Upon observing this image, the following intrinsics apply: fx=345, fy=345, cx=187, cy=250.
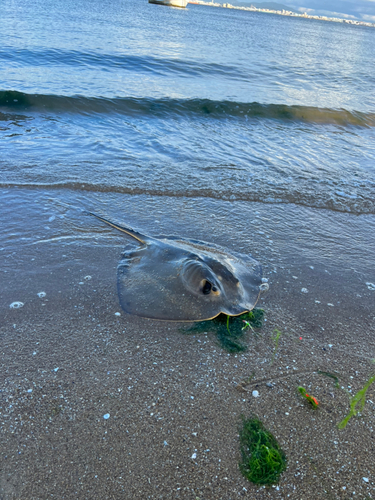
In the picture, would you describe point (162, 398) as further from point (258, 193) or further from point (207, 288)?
point (258, 193)

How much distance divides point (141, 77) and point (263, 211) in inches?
463

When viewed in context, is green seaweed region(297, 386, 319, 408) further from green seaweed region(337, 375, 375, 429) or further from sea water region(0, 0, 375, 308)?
sea water region(0, 0, 375, 308)

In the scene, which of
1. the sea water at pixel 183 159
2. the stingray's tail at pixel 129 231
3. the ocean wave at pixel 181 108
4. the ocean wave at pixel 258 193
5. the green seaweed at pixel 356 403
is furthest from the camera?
the ocean wave at pixel 181 108

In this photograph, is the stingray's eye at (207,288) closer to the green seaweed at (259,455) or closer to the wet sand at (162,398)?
the wet sand at (162,398)

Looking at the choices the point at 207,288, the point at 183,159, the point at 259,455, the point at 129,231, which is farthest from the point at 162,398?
the point at 183,159

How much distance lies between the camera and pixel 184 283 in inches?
128

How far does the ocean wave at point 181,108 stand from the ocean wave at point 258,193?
5.30 meters

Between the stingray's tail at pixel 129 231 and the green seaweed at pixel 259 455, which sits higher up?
the green seaweed at pixel 259 455

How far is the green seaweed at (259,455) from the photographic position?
2.10 metres

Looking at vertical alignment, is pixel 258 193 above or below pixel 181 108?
below

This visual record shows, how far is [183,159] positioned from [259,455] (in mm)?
6060

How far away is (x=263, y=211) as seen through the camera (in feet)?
18.6

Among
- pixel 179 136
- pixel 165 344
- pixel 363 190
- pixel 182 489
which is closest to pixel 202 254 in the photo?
pixel 165 344

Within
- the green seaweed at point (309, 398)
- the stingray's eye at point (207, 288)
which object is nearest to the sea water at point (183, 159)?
the stingray's eye at point (207, 288)
